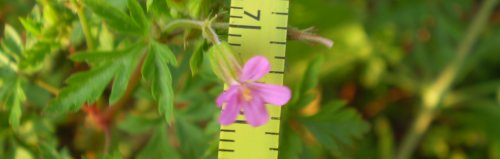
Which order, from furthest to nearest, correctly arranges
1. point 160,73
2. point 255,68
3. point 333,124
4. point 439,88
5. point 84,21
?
point 439,88, point 333,124, point 84,21, point 160,73, point 255,68

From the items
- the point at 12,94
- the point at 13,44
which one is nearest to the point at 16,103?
the point at 12,94

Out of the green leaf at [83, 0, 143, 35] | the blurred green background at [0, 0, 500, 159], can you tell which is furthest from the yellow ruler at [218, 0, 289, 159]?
the blurred green background at [0, 0, 500, 159]

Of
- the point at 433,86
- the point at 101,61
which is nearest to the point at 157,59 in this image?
the point at 101,61

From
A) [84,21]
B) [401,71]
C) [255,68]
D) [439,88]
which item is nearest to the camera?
[255,68]

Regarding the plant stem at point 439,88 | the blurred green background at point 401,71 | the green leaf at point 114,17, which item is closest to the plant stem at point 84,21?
the green leaf at point 114,17

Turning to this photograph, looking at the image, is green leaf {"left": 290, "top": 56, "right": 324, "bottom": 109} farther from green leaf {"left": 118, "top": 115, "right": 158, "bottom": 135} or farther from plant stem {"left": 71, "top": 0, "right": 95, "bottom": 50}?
plant stem {"left": 71, "top": 0, "right": 95, "bottom": 50}

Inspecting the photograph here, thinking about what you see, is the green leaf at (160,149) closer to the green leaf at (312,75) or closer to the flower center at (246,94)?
the green leaf at (312,75)

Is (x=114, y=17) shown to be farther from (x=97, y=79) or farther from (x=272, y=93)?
(x=272, y=93)
